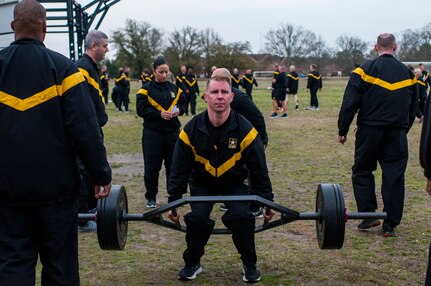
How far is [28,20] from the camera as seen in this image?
3664mm

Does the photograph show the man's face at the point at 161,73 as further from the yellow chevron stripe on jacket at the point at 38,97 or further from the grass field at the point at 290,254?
the yellow chevron stripe on jacket at the point at 38,97

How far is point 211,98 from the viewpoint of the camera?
16.0 feet

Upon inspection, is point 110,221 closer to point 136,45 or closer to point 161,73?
point 161,73

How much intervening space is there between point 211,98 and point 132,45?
74.1 m

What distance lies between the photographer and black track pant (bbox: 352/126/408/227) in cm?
643

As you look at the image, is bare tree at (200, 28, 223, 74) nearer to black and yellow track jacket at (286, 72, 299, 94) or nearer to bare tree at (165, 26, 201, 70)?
bare tree at (165, 26, 201, 70)

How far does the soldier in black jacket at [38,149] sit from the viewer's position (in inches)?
140

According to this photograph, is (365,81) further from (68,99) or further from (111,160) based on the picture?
(111,160)

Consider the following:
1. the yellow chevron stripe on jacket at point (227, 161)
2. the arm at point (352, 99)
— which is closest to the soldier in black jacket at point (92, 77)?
the yellow chevron stripe on jacket at point (227, 161)

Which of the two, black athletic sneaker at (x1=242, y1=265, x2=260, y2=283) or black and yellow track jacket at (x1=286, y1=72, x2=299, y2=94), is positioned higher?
black and yellow track jacket at (x1=286, y1=72, x2=299, y2=94)

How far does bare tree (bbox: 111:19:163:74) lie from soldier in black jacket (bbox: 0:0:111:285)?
73.6 m

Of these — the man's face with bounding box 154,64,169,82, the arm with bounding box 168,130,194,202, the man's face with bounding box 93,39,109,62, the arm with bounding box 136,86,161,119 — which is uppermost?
the man's face with bounding box 93,39,109,62

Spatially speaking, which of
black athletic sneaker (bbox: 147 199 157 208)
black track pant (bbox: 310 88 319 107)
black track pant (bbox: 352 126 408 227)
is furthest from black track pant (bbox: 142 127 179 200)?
black track pant (bbox: 310 88 319 107)

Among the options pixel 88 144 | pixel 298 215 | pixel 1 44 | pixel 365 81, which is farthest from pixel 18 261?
pixel 1 44
